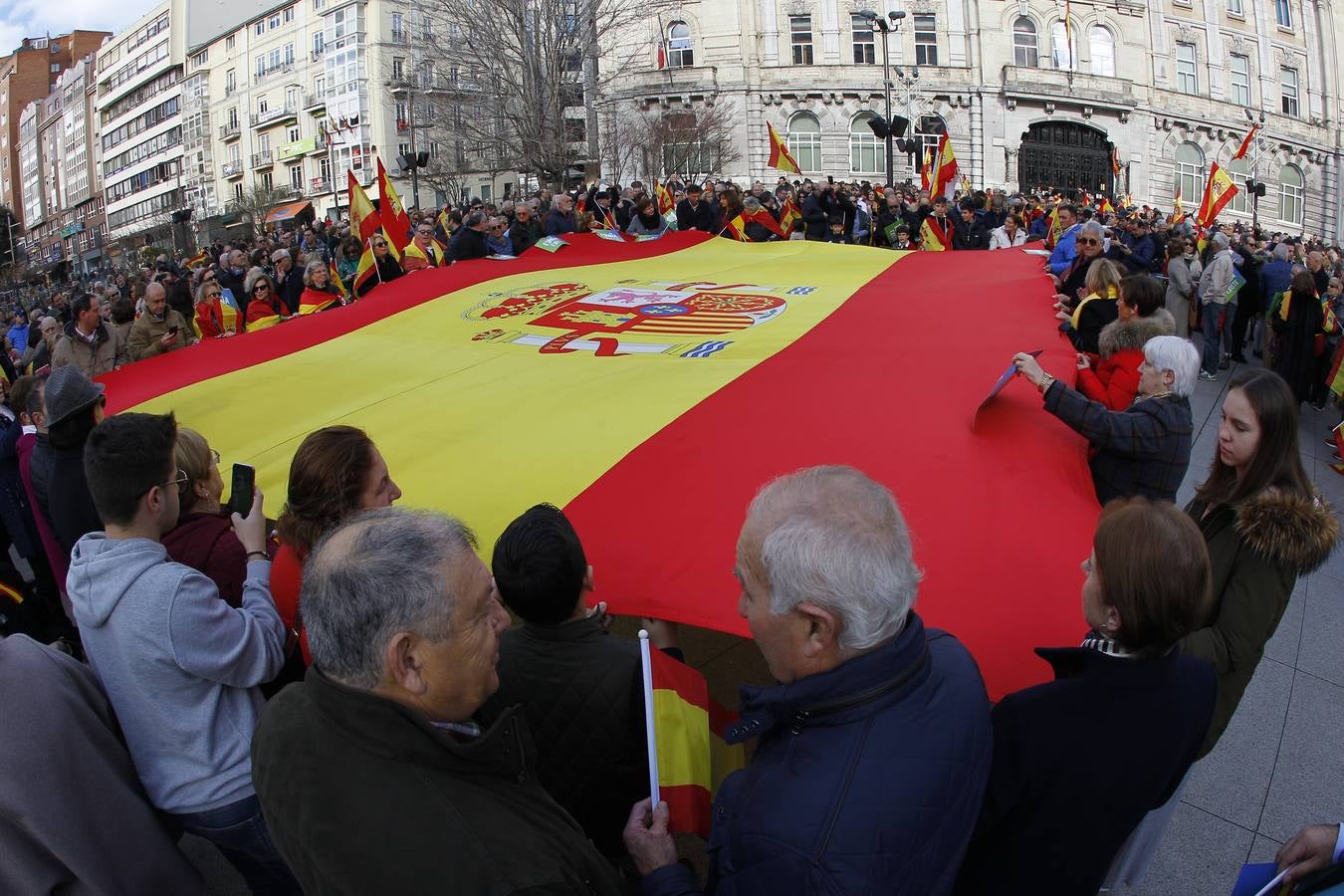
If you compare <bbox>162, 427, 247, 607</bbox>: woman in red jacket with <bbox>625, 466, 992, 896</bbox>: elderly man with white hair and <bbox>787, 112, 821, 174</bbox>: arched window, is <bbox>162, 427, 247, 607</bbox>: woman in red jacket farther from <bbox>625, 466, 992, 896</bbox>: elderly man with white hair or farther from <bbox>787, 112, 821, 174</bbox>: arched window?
<bbox>787, 112, 821, 174</bbox>: arched window

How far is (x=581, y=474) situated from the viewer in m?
3.29

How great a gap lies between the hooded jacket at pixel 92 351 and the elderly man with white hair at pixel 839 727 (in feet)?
23.8

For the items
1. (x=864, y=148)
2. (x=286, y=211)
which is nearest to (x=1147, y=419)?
(x=864, y=148)

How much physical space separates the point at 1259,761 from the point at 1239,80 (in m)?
52.0

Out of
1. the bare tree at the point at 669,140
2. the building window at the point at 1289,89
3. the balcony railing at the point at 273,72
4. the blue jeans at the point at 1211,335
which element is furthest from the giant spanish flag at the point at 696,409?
the balcony railing at the point at 273,72

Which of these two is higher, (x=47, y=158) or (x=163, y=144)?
(x=47, y=158)

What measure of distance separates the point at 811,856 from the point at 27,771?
1.66 m

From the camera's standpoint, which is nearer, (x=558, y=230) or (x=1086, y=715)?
(x=1086, y=715)

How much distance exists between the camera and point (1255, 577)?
223 cm

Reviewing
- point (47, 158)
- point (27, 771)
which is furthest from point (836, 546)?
point (47, 158)

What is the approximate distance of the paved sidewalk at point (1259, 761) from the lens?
3154mm

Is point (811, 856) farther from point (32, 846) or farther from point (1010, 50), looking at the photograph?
point (1010, 50)

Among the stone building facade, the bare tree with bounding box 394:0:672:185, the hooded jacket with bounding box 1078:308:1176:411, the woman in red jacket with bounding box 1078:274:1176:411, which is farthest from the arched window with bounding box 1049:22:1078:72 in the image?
the hooded jacket with bounding box 1078:308:1176:411

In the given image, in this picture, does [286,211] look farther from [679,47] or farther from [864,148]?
[864,148]
